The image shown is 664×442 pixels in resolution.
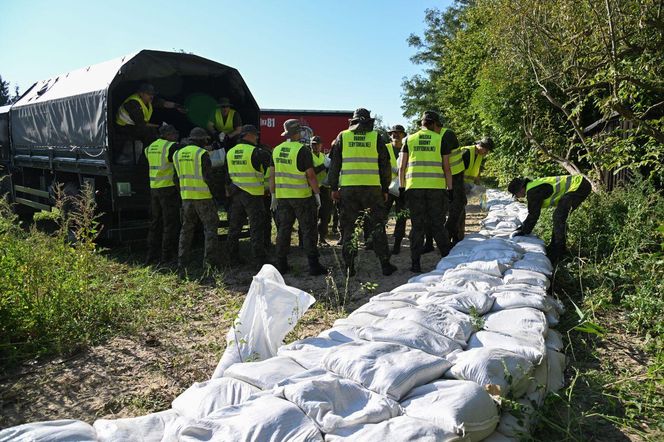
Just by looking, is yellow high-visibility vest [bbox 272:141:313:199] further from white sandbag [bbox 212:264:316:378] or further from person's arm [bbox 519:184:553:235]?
white sandbag [bbox 212:264:316:378]

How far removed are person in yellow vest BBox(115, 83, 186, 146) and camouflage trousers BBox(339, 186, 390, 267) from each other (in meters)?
2.83

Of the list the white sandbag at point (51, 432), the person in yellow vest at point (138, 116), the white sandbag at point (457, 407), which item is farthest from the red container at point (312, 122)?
the white sandbag at point (51, 432)

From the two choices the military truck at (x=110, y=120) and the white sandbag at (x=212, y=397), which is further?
the military truck at (x=110, y=120)

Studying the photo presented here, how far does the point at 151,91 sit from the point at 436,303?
16.2 feet

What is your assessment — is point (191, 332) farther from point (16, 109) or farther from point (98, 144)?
point (16, 109)

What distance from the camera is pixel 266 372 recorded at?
7.45ft

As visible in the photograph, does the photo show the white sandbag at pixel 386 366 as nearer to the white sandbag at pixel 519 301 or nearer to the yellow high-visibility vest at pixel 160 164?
the white sandbag at pixel 519 301

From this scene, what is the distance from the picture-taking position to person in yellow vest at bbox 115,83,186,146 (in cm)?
649

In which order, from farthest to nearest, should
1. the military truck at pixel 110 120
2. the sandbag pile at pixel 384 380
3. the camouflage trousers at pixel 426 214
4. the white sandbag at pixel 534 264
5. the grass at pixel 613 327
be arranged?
the military truck at pixel 110 120 → the camouflage trousers at pixel 426 214 → the white sandbag at pixel 534 264 → the grass at pixel 613 327 → the sandbag pile at pixel 384 380

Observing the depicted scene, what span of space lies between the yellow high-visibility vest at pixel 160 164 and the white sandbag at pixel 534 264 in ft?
13.4

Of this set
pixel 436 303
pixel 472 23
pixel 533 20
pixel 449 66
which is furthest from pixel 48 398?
pixel 449 66

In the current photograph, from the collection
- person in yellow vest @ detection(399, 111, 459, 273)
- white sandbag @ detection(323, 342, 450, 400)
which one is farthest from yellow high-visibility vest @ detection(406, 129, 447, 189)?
white sandbag @ detection(323, 342, 450, 400)

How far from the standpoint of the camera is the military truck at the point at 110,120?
6.38 metres

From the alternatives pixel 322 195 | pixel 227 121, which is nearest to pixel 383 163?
pixel 322 195
